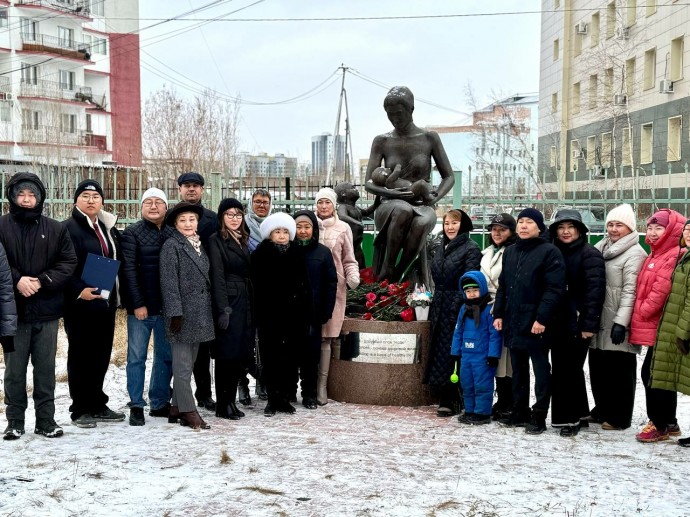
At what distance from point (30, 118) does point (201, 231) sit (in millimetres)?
22157

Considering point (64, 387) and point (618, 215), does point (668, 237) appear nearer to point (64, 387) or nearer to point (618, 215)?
point (618, 215)

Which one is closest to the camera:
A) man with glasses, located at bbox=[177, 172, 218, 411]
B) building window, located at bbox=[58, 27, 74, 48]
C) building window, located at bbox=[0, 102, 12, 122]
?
man with glasses, located at bbox=[177, 172, 218, 411]

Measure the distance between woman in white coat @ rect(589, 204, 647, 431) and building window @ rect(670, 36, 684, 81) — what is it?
1650 centimetres

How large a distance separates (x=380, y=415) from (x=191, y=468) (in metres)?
2.05

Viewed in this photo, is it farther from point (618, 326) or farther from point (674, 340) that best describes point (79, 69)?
point (674, 340)

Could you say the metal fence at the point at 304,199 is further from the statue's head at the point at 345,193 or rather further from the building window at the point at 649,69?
the building window at the point at 649,69

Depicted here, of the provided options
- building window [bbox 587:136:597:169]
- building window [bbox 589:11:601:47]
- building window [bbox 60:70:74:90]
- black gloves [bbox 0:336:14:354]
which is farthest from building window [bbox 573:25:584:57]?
black gloves [bbox 0:336:14:354]

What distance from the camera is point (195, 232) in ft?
20.3

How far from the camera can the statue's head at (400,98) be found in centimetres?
782

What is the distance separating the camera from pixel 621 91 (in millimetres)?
20094

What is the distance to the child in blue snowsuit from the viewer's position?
20.7 feet

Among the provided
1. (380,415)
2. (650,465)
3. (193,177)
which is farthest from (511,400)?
(193,177)

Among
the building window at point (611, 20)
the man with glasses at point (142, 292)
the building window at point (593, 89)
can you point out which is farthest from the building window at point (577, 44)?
the man with glasses at point (142, 292)

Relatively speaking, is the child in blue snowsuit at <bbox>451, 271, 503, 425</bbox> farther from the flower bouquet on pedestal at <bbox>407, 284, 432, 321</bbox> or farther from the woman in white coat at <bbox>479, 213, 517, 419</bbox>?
the flower bouquet on pedestal at <bbox>407, 284, 432, 321</bbox>
